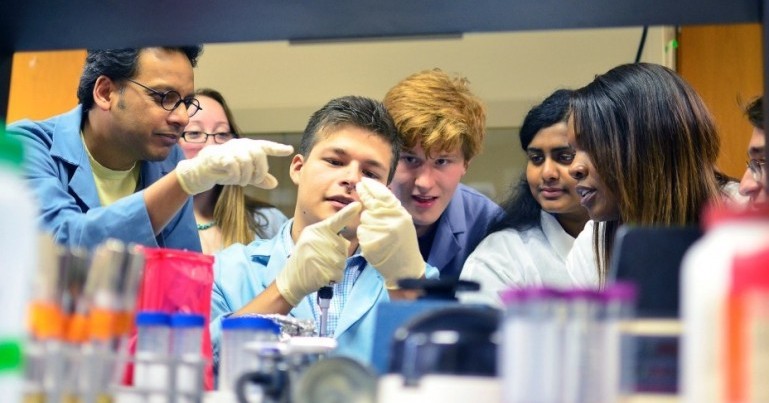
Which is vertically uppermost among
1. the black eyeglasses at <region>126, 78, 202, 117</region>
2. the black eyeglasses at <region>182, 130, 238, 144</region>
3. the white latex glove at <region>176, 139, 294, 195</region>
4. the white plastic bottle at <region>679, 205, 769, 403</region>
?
the black eyeglasses at <region>182, 130, 238, 144</region>

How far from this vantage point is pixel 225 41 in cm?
114

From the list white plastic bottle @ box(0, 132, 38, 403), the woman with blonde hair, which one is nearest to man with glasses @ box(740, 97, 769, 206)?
the woman with blonde hair

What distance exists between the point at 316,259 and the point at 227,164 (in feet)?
0.77

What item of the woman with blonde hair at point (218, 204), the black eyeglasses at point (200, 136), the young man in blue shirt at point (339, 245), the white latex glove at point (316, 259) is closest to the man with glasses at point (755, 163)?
the young man in blue shirt at point (339, 245)

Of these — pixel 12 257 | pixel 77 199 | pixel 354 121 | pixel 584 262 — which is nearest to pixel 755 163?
pixel 584 262

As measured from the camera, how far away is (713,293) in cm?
59

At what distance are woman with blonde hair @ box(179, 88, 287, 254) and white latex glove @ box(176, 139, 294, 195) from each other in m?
1.10

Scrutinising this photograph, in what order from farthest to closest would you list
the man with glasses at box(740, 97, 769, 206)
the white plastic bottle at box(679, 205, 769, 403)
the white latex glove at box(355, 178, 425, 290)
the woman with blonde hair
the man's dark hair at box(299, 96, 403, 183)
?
the woman with blonde hair, the man's dark hair at box(299, 96, 403, 183), the man with glasses at box(740, 97, 769, 206), the white latex glove at box(355, 178, 425, 290), the white plastic bottle at box(679, 205, 769, 403)

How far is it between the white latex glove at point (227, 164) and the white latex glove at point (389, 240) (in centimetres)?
20

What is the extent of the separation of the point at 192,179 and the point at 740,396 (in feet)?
Result: 4.49

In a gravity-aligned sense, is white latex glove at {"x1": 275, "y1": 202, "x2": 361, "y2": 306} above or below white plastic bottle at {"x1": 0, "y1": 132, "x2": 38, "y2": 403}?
above

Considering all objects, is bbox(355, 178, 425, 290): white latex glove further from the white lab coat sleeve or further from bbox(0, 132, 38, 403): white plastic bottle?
bbox(0, 132, 38, 403): white plastic bottle

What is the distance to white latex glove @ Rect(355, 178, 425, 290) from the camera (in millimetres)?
1724

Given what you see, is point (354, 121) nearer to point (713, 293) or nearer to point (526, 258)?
point (526, 258)
